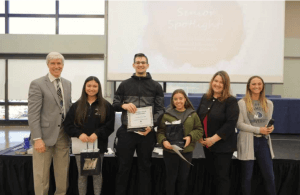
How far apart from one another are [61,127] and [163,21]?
3.81m

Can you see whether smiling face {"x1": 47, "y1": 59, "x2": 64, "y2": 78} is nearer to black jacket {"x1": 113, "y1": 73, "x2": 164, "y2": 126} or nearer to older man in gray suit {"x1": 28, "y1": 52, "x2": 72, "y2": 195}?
older man in gray suit {"x1": 28, "y1": 52, "x2": 72, "y2": 195}

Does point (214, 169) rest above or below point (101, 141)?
below

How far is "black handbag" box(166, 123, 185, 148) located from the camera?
72.2 inches

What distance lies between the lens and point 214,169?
1.89 m

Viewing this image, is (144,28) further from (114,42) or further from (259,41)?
(259,41)

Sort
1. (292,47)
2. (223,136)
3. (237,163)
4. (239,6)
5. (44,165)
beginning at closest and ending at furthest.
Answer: (223,136) → (44,165) → (237,163) → (239,6) → (292,47)

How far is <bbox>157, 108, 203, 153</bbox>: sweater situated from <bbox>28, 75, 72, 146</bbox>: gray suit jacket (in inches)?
37.4

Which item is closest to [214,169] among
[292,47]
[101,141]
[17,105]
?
[101,141]

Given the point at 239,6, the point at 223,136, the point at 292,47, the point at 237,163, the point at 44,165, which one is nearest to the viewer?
the point at 223,136

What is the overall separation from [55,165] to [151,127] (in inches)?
39.5

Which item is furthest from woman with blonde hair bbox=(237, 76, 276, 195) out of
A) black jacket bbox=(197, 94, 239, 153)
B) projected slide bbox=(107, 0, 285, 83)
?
projected slide bbox=(107, 0, 285, 83)

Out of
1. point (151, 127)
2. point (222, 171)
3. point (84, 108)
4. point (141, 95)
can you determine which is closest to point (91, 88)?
point (84, 108)

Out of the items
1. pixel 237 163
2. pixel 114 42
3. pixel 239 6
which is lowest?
pixel 237 163

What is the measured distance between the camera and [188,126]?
6.14ft
